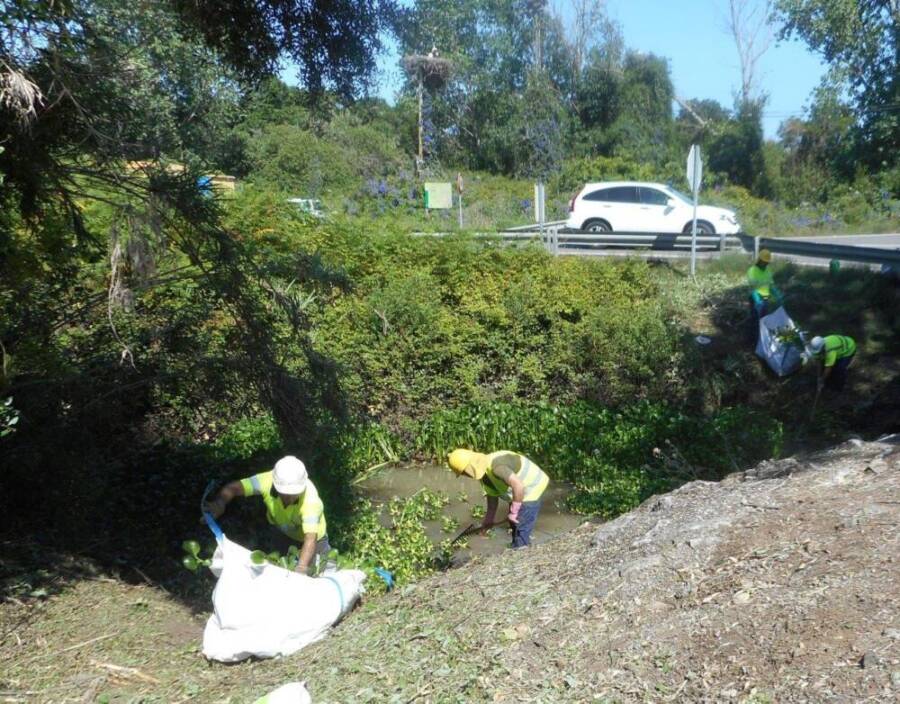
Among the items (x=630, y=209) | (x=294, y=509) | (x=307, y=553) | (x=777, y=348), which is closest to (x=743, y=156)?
(x=630, y=209)

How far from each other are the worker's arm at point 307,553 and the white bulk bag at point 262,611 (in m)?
0.44

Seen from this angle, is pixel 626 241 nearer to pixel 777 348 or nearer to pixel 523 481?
pixel 777 348

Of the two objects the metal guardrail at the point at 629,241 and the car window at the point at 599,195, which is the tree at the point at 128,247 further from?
the car window at the point at 599,195

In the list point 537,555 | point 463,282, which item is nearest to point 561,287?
point 463,282

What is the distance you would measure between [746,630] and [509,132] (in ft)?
108

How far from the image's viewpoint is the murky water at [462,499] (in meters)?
8.65

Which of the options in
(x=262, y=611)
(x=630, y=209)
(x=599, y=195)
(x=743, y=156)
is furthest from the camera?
(x=743, y=156)

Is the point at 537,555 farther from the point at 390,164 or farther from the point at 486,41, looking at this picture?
the point at 486,41

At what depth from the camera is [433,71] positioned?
2988 centimetres

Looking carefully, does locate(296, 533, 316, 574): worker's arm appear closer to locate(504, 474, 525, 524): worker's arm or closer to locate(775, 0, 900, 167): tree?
locate(504, 474, 525, 524): worker's arm

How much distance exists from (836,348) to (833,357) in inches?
4.5

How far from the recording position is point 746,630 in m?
4.00

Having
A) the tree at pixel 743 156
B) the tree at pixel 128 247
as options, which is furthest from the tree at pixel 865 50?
the tree at pixel 743 156

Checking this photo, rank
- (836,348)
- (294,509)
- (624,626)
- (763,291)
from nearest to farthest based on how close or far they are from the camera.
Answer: (624,626) → (294,509) → (836,348) → (763,291)
